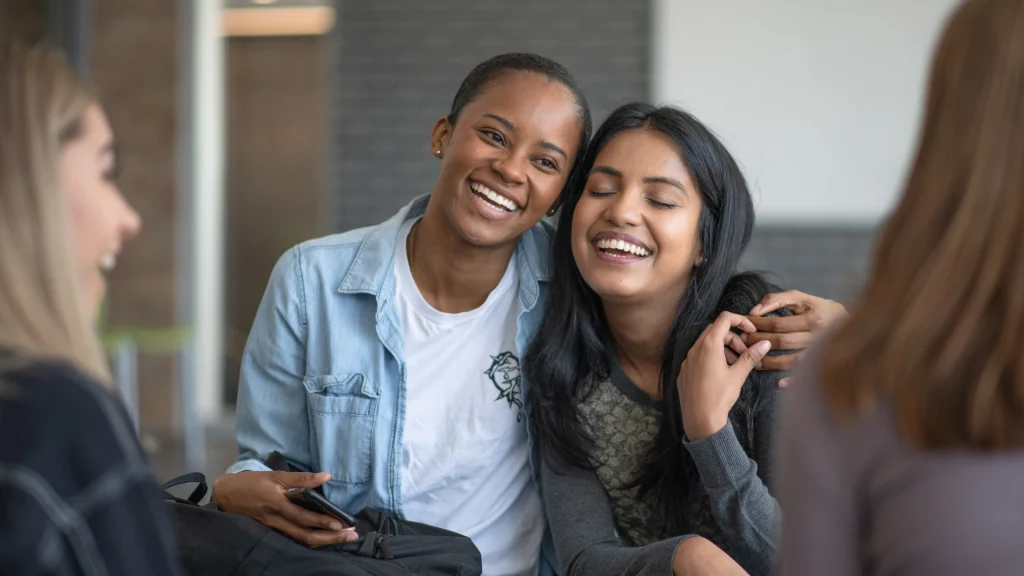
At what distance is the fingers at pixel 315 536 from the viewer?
5.30ft

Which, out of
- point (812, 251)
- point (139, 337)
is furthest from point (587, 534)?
point (812, 251)

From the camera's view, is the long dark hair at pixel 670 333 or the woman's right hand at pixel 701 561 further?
the long dark hair at pixel 670 333

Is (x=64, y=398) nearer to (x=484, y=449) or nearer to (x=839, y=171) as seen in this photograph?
(x=484, y=449)

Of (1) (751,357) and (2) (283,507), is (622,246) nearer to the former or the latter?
(1) (751,357)

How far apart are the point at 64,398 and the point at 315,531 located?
0.77 m

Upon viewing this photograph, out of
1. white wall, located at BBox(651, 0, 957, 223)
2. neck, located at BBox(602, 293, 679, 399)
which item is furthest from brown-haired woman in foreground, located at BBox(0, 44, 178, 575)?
white wall, located at BBox(651, 0, 957, 223)

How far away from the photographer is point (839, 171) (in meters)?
4.99

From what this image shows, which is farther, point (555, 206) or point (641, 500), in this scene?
point (555, 206)

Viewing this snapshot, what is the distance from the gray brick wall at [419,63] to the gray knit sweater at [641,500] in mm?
3347

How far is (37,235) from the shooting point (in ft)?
3.26

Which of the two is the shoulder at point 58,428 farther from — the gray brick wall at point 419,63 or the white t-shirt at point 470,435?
the gray brick wall at point 419,63

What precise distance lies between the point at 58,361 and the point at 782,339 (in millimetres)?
1165

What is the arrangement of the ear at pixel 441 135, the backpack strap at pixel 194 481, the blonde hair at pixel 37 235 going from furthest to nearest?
1. the ear at pixel 441 135
2. the backpack strap at pixel 194 481
3. the blonde hair at pixel 37 235

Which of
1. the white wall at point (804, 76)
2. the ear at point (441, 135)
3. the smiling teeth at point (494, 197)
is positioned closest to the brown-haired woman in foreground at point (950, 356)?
the smiling teeth at point (494, 197)
